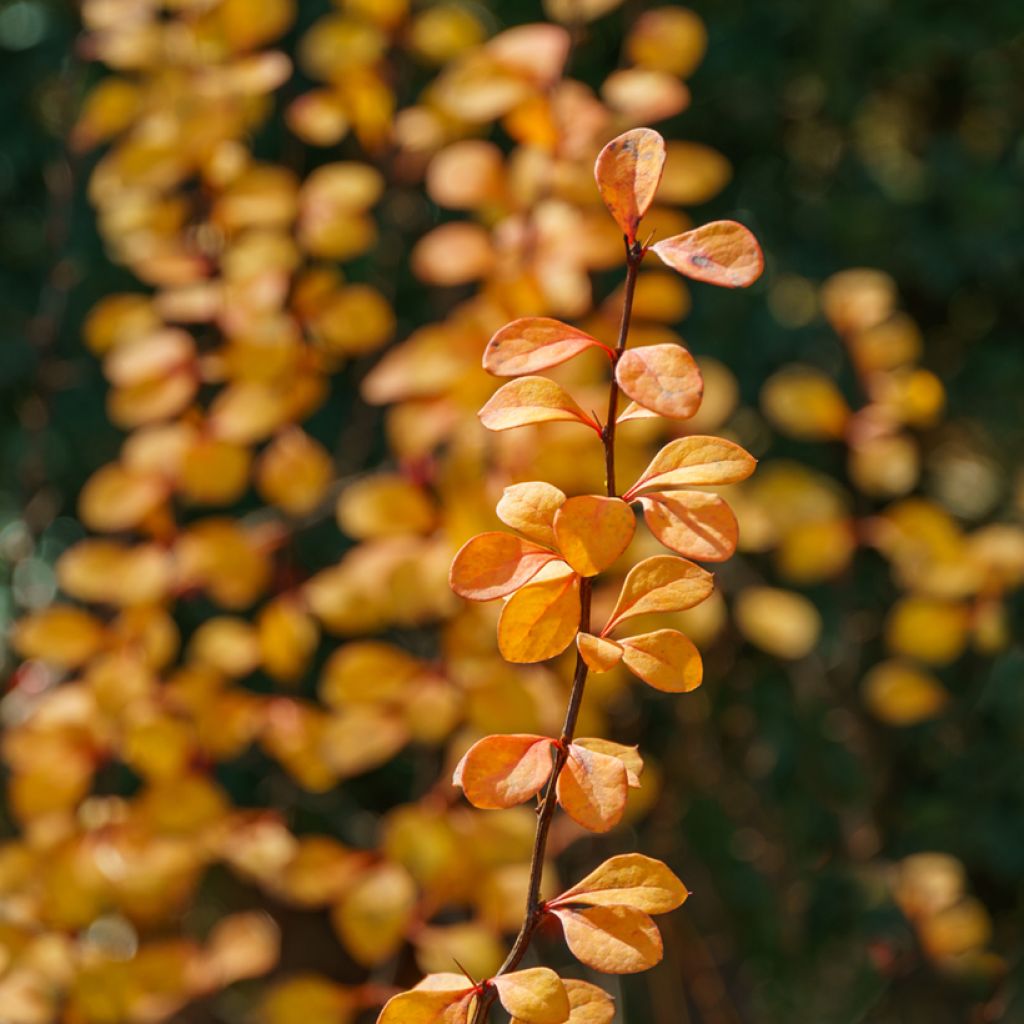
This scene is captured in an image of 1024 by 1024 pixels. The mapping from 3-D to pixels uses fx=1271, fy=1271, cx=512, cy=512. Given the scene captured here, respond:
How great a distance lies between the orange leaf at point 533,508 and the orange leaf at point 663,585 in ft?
0.11

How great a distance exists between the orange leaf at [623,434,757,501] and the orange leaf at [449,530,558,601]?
5 centimetres

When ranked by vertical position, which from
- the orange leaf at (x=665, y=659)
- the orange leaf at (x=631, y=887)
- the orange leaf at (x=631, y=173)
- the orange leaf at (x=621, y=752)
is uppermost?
the orange leaf at (x=631, y=173)

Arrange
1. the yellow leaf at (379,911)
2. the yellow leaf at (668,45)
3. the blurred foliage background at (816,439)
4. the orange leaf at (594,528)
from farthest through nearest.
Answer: the blurred foliage background at (816,439), the yellow leaf at (668,45), the yellow leaf at (379,911), the orange leaf at (594,528)

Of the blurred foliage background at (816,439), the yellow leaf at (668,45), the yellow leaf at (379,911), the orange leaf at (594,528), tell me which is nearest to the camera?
the orange leaf at (594,528)

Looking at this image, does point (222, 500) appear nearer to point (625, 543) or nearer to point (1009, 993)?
point (625, 543)

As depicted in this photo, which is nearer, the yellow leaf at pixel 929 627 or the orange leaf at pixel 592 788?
the orange leaf at pixel 592 788

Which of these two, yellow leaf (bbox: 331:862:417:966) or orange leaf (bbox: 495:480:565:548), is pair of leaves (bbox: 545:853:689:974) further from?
yellow leaf (bbox: 331:862:417:966)

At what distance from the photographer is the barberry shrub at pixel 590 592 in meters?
0.46

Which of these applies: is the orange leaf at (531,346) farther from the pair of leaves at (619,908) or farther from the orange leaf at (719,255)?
the pair of leaves at (619,908)

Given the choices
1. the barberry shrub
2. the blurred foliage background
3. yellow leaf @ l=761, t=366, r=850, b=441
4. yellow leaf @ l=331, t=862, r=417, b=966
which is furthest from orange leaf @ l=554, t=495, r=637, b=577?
the blurred foliage background

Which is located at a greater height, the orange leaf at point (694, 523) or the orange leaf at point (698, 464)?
the orange leaf at point (698, 464)

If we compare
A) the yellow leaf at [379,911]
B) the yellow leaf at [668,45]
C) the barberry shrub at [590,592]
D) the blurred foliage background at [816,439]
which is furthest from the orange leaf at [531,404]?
the blurred foliage background at [816,439]

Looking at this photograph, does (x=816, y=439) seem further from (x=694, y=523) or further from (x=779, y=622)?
(x=694, y=523)

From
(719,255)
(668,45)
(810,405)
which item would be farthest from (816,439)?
(719,255)
